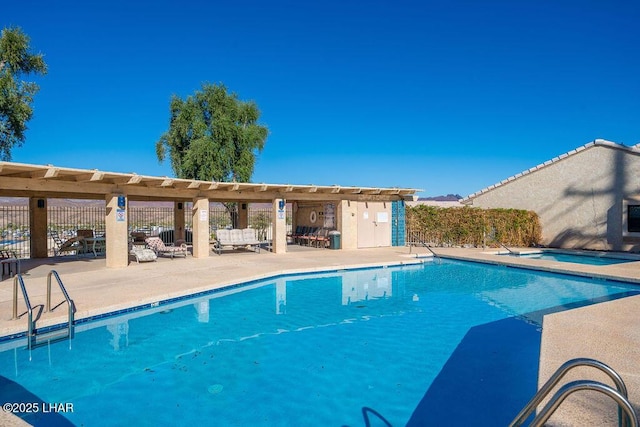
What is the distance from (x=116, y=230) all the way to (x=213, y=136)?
1352cm

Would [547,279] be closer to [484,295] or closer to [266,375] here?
[484,295]

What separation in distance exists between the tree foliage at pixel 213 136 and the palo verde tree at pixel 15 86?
8.50 meters

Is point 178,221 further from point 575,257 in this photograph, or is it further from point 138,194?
point 575,257

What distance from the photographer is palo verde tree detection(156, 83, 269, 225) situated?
23.7 m

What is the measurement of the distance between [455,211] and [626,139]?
8507mm

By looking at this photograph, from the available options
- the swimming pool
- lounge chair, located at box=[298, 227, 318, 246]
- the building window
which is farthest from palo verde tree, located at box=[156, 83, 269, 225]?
the building window

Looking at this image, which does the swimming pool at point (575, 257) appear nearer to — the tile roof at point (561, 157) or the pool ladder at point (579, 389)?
the tile roof at point (561, 157)

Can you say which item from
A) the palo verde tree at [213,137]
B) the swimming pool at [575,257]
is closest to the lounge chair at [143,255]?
the palo verde tree at [213,137]

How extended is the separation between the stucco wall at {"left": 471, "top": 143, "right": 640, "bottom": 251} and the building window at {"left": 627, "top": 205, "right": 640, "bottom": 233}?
320 millimetres

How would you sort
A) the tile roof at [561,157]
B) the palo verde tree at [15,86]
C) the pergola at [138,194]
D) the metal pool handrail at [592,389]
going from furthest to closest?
the tile roof at [561,157]
the palo verde tree at [15,86]
the pergola at [138,194]
the metal pool handrail at [592,389]

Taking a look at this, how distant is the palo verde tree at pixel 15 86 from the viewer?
1522 centimetres

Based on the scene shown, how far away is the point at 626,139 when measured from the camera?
61.4ft

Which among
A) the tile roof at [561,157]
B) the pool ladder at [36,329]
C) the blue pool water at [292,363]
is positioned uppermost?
the tile roof at [561,157]

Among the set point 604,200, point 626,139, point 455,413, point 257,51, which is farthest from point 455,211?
point 455,413
